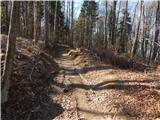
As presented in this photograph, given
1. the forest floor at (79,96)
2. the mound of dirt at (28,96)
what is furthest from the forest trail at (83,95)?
the mound of dirt at (28,96)

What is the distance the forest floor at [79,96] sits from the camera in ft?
36.8

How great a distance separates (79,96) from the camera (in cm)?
1342

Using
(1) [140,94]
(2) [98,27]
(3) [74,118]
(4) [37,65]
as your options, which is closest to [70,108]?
(3) [74,118]

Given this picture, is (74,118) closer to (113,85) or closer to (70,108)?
(70,108)

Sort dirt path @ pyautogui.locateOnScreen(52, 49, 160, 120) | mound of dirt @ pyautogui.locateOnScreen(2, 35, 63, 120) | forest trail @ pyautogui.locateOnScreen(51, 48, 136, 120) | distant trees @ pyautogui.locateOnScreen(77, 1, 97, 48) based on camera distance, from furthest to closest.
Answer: distant trees @ pyautogui.locateOnScreen(77, 1, 97, 48)
mound of dirt @ pyautogui.locateOnScreen(2, 35, 63, 120)
forest trail @ pyautogui.locateOnScreen(51, 48, 136, 120)
dirt path @ pyautogui.locateOnScreen(52, 49, 160, 120)

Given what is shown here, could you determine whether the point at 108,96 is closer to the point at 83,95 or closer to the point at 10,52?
the point at 83,95

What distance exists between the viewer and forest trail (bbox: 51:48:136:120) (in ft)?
36.7

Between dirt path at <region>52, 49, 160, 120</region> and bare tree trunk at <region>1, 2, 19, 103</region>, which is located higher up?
bare tree trunk at <region>1, 2, 19, 103</region>

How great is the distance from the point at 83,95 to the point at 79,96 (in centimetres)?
20

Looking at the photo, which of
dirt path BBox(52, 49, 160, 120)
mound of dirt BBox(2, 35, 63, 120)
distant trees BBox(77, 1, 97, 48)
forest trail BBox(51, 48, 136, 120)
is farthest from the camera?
distant trees BBox(77, 1, 97, 48)

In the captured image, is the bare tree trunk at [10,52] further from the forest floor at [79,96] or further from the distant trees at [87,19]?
the distant trees at [87,19]

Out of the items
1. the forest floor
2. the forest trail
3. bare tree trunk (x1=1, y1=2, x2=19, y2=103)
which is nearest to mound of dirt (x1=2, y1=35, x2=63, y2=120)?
the forest floor

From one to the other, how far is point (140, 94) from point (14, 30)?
5566 millimetres

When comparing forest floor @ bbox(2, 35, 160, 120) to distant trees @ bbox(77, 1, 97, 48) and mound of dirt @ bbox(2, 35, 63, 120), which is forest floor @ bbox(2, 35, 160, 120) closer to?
mound of dirt @ bbox(2, 35, 63, 120)
